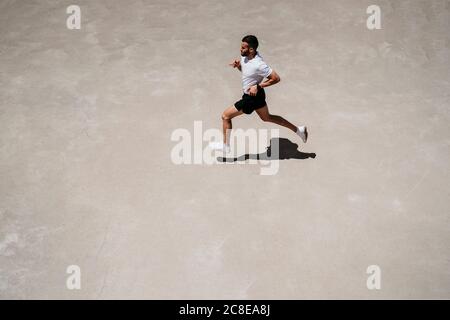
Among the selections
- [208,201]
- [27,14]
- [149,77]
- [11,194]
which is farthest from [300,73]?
[27,14]

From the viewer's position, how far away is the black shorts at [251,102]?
5844mm

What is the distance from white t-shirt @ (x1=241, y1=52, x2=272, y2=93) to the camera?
562 cm

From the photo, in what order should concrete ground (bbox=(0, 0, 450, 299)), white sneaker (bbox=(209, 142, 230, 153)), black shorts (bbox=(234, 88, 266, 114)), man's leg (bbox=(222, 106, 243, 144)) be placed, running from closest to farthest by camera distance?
concrete ground (bbox=(0, 0, 450, 299)), black shorts (bbox=(234, 88, 266, 114)), man's leg (bbox=(222, 106, 243, 144)), white sneaker (bbox=(209, 142, 230, 153))

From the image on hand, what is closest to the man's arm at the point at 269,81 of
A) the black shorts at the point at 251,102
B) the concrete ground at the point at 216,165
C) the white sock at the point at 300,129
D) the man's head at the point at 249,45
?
the black shorts at the point at 251,102

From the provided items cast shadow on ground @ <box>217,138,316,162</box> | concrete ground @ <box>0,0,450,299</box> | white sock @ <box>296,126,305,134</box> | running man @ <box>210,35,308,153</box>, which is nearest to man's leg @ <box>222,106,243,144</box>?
running man @ <box>210,35,308,153</box>

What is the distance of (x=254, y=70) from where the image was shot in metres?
5.64

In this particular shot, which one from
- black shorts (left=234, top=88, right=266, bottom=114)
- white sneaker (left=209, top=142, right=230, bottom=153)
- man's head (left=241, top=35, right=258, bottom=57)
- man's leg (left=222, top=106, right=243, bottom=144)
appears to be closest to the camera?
man's head (left=241, top=35, right=258, bottom=57)

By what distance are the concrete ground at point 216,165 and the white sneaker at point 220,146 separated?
0.26 metres

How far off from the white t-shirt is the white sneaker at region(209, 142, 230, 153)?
0.89 m

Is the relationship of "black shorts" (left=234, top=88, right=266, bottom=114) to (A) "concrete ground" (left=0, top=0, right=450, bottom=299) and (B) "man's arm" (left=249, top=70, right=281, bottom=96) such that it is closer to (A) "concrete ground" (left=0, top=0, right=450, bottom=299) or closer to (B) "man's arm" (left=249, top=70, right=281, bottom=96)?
(B) "man's arm" (left=249, top=70, right=281, bottom=96)

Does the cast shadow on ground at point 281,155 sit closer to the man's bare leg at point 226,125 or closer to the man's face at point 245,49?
the man's bare leg at point 226,125

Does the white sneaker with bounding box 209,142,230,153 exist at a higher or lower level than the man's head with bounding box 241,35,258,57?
lower

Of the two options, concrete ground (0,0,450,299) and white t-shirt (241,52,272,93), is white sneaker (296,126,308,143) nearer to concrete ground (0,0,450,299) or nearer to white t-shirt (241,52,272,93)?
concrete ground (0,0,450,299)

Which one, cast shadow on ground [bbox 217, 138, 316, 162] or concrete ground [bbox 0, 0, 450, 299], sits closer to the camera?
concrete ground [bbox 0, 0, 450, 299]
